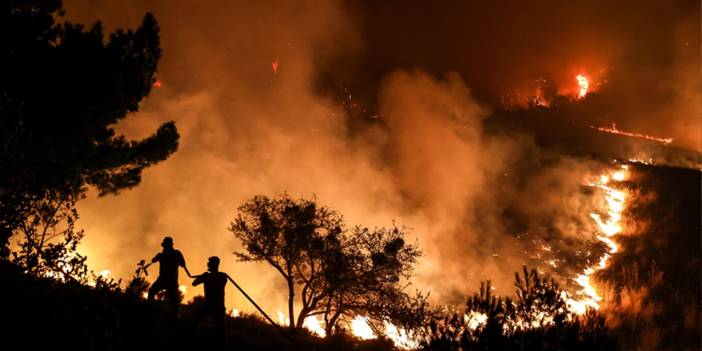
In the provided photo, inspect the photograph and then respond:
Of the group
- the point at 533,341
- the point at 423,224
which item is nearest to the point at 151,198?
the point at 423,224

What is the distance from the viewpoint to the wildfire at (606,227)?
139ft

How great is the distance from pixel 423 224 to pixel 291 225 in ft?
151

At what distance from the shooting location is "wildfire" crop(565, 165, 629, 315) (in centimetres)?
4238

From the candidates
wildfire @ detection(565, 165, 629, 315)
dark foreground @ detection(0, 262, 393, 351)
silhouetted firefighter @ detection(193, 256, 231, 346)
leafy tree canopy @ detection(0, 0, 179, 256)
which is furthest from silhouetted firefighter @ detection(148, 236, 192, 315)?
wildfire @ detection(565, 165, 629, 315)

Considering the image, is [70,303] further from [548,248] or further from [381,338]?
[548,248]

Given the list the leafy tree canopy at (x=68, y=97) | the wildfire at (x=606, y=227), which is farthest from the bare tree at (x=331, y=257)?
the wildfire at (x=606, y=227)

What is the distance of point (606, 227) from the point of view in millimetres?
50469

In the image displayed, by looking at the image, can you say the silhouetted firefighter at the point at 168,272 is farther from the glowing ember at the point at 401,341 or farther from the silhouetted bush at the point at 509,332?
the glowing ember at the point at 401,341

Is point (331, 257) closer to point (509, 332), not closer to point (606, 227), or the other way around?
point (509, 332)

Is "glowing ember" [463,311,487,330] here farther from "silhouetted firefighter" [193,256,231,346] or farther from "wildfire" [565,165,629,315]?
"wildfire" [565,165,629,315]

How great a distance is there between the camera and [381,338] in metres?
23.4

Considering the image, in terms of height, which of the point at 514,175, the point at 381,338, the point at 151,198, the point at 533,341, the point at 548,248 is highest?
the point at 514,175

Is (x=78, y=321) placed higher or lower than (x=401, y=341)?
higher

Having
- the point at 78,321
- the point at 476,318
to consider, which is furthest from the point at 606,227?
the point at 78,321
